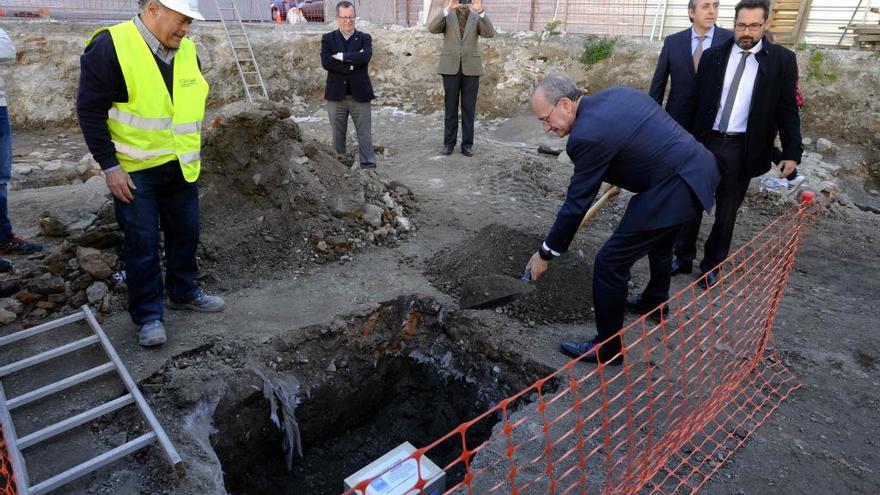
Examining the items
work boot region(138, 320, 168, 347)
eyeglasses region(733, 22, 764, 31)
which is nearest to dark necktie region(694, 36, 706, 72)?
eyeglasses region(733, 22, 764, 31)

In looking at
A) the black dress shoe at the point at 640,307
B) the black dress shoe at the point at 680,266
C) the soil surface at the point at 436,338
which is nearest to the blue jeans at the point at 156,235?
the soil surface at the point at 436,338

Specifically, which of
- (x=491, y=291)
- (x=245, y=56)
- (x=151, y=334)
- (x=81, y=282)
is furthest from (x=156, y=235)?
(x=245, y=56)

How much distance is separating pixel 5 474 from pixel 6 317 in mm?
1483

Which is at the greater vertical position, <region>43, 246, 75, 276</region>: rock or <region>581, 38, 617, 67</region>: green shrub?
<region>581, 38, 617, 67</region>: green shrub

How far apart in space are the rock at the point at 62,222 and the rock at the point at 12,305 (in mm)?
1196

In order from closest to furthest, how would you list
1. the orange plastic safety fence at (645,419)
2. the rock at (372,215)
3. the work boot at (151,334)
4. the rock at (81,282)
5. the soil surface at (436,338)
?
the orange plastic safety fence at (645,419), the soil surface at (436,338), the work boot at (151,334), the rock at (81,282), the rock at (372,215)

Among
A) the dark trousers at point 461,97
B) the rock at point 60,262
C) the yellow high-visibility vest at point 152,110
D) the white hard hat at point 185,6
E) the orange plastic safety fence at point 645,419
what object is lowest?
the orange plastic safety fence at point 645,419

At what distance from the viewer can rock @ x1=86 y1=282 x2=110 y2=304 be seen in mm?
3643

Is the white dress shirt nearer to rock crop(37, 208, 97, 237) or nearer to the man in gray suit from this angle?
the man in gray suit

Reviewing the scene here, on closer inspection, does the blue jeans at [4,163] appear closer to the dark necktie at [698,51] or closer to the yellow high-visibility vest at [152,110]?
the yellow high-visibility vest at [152,110]

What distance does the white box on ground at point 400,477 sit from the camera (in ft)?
7.55

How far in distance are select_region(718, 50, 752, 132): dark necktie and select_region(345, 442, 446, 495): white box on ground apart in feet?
10.3

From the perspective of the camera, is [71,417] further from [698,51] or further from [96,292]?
[698,51]

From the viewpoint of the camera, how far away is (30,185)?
6.72 meters
